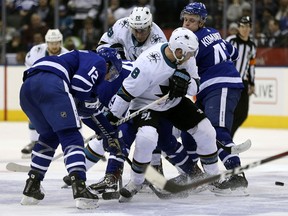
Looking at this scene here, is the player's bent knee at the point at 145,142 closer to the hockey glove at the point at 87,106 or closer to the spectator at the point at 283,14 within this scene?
the hockey glove at the point at 87,106

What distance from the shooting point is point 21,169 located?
6754 mm

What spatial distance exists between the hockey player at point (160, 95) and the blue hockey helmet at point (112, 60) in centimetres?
9

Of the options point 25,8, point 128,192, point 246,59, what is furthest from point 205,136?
point 25,8

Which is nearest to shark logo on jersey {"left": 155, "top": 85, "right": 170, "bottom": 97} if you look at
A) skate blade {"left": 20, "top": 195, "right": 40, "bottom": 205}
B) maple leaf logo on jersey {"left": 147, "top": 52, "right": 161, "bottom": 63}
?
maple leaf logo on jersey {"left": 147, "top": 52, "right": 161, "bottom": 63}

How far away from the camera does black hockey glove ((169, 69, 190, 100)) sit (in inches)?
232

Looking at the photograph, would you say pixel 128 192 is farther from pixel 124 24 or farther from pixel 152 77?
pixel 124 24

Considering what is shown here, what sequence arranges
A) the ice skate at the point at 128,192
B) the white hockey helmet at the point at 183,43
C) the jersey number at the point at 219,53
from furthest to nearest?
the jersey number at the point at 219,53, the ice skate at the point at 128,192, the white hockey helmet at the point at 183,43

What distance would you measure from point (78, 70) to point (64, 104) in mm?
214

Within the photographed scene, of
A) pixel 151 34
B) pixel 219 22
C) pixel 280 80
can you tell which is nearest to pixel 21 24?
pixel 219 22

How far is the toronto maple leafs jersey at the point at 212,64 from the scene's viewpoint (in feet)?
21.7

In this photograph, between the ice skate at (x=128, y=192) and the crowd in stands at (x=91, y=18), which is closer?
the ice skate at (x=128, y=192)

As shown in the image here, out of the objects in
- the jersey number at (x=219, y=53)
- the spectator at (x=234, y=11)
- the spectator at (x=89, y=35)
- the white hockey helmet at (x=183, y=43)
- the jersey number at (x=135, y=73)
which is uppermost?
the white hockey helmet at (x=183, y=43)

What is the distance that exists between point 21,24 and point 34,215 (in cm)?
782

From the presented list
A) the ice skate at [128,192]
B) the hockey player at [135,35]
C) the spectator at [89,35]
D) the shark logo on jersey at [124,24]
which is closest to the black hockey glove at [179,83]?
the ice skate at [128,192]
